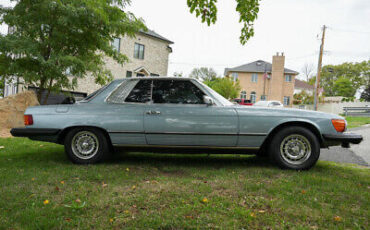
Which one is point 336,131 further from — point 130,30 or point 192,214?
point 130,30

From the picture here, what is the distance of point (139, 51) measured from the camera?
2502cm

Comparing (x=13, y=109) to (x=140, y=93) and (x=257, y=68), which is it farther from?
(x=257, y=68)

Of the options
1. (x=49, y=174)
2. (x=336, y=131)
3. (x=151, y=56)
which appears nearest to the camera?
(x=49, y=174)

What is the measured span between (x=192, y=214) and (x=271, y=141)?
2168 millimetres

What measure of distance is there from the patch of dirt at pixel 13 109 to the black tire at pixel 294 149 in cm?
911

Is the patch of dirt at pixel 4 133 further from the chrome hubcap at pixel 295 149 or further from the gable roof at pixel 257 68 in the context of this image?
the gable roof at pixel 257 68

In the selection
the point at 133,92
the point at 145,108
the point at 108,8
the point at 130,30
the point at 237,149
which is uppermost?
the point at 108,8

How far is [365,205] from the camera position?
2748mm

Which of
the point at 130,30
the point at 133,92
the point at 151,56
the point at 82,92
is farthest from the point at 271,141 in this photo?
the point at 151,56

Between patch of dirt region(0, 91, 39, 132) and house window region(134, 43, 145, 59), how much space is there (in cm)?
1591

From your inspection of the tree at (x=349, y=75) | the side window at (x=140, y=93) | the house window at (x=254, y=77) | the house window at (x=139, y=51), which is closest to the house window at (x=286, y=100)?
the house window at (x=254, y=77)

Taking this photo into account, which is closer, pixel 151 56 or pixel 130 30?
pixel 130 30

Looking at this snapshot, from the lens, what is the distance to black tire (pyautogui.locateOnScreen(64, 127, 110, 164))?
4.16 m

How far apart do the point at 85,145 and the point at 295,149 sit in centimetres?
350
